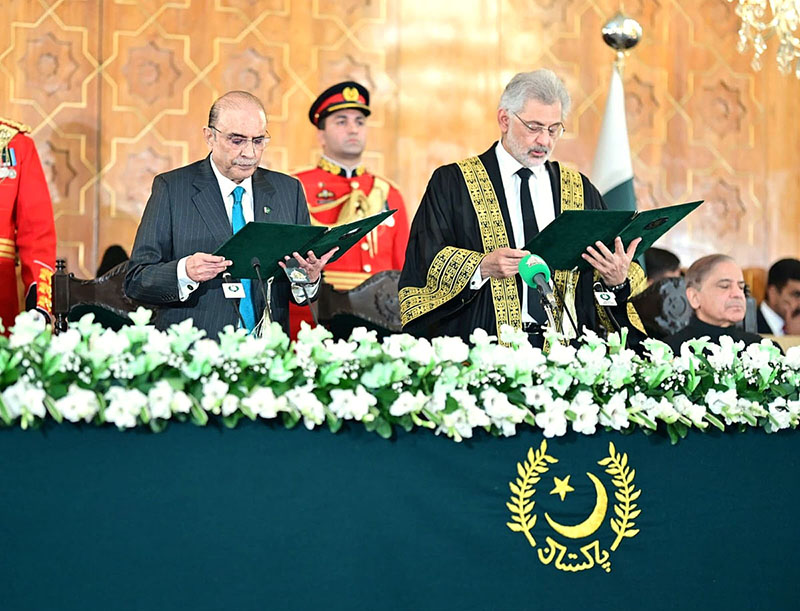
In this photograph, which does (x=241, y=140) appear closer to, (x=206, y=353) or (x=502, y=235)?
(x=502, y=235)

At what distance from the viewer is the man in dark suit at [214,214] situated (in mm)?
3342

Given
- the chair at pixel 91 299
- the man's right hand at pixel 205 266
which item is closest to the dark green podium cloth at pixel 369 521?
the man's right hand at pixel 205 266

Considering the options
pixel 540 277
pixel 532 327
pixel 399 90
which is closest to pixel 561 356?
pixel 540 277

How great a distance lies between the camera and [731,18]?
7.77 meters

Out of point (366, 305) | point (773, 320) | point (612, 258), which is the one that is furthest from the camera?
point (773, 320)

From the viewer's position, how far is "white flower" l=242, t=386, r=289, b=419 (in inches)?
87.6

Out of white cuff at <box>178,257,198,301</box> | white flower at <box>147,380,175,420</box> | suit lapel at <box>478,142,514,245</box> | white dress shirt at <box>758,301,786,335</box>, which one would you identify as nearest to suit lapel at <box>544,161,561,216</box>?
suit lapel at <box>478,142,514,245</box>

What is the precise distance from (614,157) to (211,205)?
149 inches

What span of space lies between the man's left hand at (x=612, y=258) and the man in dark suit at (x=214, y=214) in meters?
0.82

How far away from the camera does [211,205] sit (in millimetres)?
3434

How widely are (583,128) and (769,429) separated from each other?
4.99m

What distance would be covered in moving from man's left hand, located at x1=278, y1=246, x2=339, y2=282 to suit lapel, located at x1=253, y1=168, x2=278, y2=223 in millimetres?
405

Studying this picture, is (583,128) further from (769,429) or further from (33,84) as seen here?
(769,429)

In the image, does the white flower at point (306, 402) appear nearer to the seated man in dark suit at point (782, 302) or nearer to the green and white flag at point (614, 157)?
the green and white flag at point (614, 157)
